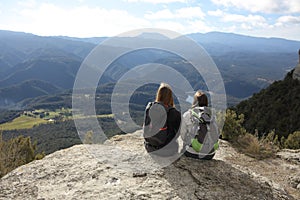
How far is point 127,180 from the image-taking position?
4605 millimetres

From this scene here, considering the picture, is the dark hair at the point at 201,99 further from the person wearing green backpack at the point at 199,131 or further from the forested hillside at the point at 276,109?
the forested hillside at the point at 276,109

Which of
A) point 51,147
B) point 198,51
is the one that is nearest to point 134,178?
point 198,51

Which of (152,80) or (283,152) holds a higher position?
(152,80)

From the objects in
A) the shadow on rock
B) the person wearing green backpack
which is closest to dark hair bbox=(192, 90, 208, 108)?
the person wearing green backpack

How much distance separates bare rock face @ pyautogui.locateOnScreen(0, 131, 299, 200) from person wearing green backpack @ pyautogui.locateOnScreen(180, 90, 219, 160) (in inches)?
9.2

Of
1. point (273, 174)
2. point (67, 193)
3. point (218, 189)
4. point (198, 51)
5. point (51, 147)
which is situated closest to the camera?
point (67, 193)

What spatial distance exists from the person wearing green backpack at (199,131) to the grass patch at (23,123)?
11591cm

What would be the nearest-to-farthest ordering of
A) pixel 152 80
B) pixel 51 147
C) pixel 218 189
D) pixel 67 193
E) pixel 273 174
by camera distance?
pixel 67 193 → pixel 218 189 → pixel 273 174 → pixel 152 80 → pixel 51 147

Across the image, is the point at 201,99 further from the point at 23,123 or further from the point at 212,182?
the point at 23,123

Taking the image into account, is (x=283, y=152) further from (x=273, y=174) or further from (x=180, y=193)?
(x=180, y=193)

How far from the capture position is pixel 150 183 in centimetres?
452

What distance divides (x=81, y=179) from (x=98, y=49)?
282cm

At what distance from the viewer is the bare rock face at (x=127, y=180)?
4.30 m

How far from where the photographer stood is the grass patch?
11088cm
